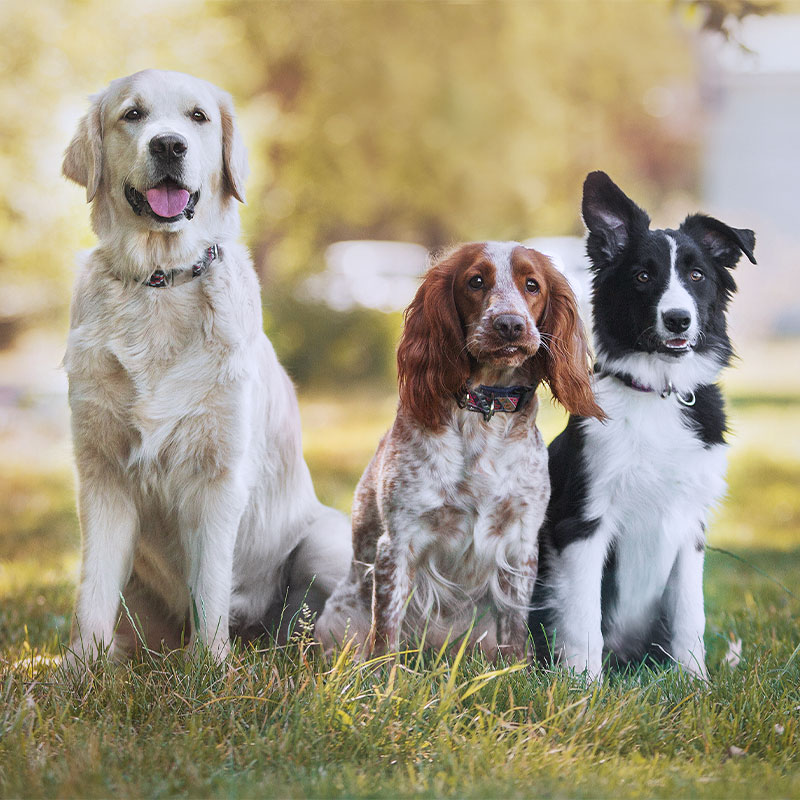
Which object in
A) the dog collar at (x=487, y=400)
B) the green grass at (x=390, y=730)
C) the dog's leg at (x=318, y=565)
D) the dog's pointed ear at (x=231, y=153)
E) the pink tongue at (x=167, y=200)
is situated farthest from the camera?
the dog's leg at (x=318, y=565)

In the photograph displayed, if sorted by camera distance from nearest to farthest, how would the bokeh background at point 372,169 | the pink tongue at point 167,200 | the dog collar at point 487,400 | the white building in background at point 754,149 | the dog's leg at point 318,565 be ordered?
the pink tongue at point 167,200 → the dog collar at point 487,400 → the dog's leg at point 318,565 → the bokeh background at point 372,169 → the white building in background at point 754,149

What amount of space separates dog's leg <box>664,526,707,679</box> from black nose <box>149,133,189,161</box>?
2.30 meters

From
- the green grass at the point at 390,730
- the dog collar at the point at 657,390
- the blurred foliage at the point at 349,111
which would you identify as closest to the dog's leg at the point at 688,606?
the green grass at the point at 390,730

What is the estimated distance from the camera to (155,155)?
11.1 feet

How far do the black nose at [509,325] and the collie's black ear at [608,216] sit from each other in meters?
0.64

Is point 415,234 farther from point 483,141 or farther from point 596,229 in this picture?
point 596,229

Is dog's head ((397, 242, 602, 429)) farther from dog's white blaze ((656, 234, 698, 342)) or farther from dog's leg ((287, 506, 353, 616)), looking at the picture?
dog's leg ((287, 506, 353, 616))

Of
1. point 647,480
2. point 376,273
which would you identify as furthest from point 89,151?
point 376,273

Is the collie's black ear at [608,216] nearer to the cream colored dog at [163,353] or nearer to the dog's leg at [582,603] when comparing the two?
the dog's leg at [582,603]

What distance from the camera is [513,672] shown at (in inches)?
131

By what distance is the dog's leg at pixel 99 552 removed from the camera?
3582 mm

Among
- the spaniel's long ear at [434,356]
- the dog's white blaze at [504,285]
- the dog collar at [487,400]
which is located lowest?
the dog collar at [487,400]

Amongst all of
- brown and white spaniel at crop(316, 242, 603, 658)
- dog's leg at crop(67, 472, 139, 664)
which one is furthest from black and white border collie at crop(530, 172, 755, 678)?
dog's leg at crop(67, 472, 139, 664)

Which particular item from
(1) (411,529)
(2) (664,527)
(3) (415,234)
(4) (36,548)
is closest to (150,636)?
(1) (411,529)
